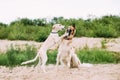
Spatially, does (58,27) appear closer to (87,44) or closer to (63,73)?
(63,73)

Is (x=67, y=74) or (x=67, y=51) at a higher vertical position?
(x=67, y=51)

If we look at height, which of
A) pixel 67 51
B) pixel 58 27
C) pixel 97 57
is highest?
pixel 58 27

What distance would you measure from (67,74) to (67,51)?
2.96ft

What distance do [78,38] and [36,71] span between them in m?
10.3

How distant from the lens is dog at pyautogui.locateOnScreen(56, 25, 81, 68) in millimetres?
12398

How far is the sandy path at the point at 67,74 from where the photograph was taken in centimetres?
1148

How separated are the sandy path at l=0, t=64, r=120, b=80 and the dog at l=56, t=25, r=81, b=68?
0.63 feet

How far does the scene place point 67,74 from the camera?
11.9 metres

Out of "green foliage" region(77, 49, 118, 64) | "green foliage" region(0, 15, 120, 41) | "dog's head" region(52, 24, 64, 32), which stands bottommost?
"green foliage" region(77, 49, 118, 64)

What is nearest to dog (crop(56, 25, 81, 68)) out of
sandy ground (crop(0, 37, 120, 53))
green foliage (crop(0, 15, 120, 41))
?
sandy ground (crop(0, 37, 120, 53))

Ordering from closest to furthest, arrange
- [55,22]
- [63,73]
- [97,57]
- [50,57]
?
1. [63,73]
2. [50,57]
3. [97,57]
4. [55,22]

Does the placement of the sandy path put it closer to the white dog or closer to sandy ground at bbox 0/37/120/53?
the white dog

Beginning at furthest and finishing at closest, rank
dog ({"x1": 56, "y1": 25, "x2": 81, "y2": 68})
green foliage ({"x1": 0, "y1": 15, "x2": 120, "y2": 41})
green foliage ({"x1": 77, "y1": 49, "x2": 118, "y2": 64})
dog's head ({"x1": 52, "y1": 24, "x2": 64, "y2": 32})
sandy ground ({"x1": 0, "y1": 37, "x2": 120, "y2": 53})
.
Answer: green foliage ({"x1": 0, "y1": 15, "x2": 120, "y2": 41}) < sandy ground ({"x1": 0, "y1": 37, "x2": 120, "y2": 53}) < green foliage ({"x1": 77, "y1": 49, "x2": 118, "y2": 64}) < dog ({"x1": 56, "y1": 25, "x2": 81, "y2": 68}) < dog's head ({"x1": 52, "y1": 24, "x2": 64, "y2": 32})

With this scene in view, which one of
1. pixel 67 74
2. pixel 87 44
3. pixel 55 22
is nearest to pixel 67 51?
pixel 67 74
